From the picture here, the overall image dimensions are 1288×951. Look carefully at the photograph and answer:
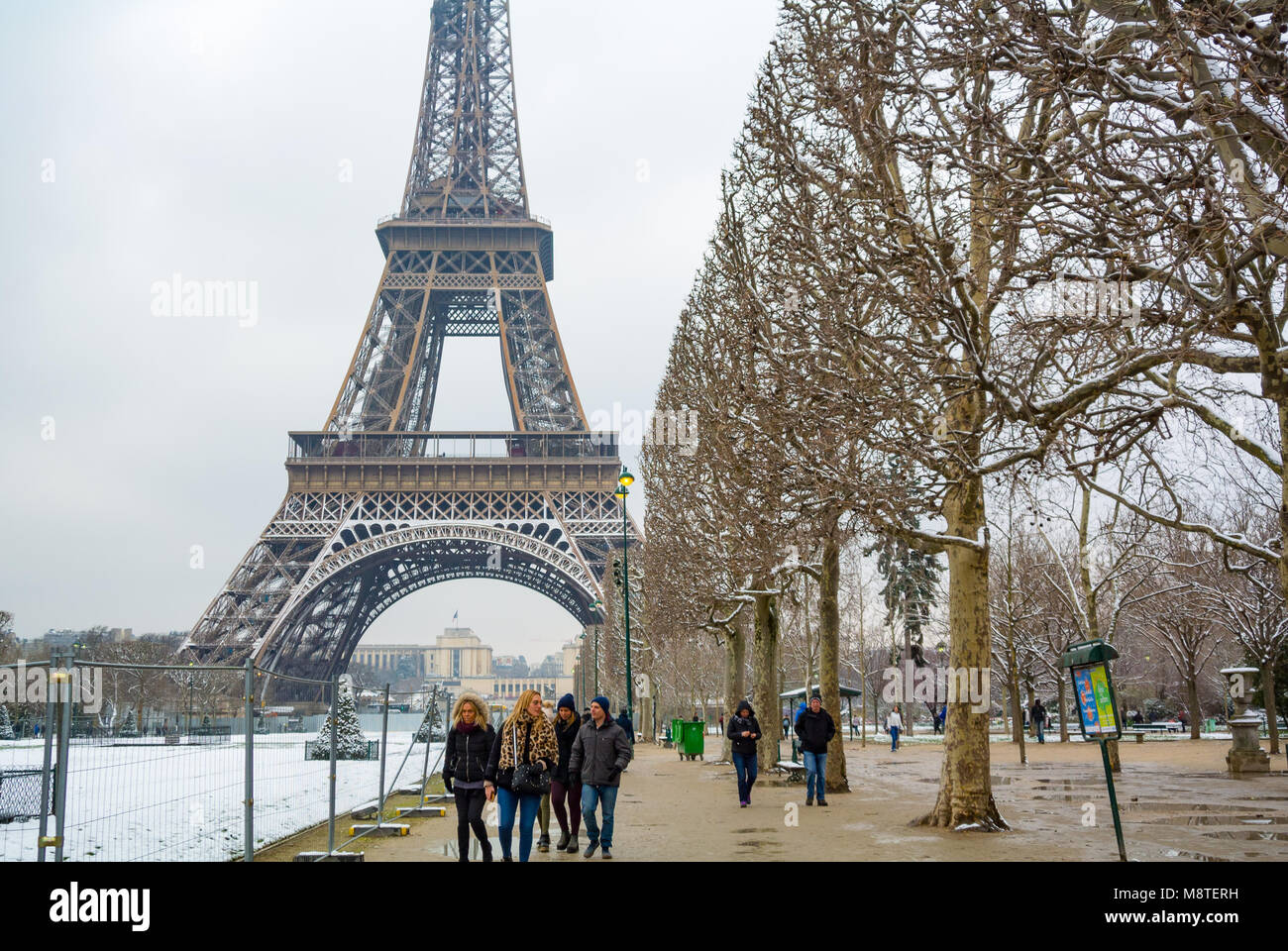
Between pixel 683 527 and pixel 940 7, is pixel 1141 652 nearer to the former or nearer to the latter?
pixel 683 527

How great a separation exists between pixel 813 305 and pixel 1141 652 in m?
66.8

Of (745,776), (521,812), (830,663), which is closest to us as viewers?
(521,812)

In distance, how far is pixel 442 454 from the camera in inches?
2653

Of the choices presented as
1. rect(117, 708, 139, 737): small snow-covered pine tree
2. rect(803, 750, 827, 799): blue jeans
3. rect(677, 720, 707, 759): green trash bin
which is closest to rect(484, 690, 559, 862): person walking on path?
rect(117, 708, 139, 737): small snow-covered pine tree

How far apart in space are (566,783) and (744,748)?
20.5ft

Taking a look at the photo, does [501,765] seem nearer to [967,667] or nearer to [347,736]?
[967,667]

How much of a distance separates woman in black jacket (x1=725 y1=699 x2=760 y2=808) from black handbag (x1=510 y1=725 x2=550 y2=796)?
7970 millimetres

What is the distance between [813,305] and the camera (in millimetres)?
14031

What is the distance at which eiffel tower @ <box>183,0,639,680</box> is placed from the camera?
61.3m

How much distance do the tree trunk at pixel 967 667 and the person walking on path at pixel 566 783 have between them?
4742 millimetres

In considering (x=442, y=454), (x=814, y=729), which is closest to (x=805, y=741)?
(x=814, y=729)

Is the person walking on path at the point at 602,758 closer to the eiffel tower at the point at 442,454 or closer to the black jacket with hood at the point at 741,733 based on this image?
the black jacket with hood at the point at 741,733

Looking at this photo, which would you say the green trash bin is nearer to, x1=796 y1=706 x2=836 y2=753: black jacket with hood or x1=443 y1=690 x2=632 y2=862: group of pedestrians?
x1=796 y1=706 x2=836 y2=753: black jacket with hood
